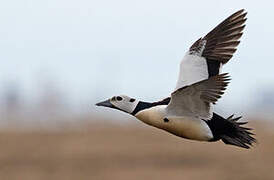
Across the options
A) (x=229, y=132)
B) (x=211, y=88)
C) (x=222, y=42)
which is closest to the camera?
(x=211, y=88)

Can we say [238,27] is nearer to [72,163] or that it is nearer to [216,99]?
[216,99]

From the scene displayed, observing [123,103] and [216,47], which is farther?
[216,47]

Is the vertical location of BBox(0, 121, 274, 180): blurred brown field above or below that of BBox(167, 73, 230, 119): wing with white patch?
below

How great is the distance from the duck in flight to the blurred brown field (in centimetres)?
870

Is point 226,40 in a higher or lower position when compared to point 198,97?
higher

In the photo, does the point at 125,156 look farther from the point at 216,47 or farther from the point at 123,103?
the point at 123,103

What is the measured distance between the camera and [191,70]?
9.73 m

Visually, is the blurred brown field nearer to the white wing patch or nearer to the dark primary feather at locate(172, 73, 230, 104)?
the white wing patch

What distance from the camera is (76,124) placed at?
22.3 metres

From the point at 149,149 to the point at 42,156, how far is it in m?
1.56

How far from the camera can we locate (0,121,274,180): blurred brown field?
18.9 meters

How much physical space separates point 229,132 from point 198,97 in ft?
1.45

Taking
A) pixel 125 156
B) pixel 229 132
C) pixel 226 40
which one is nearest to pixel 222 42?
pixel 226 40

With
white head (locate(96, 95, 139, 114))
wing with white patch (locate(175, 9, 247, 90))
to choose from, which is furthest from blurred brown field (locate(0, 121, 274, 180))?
white head (locate(96, 95, 139, 114))
